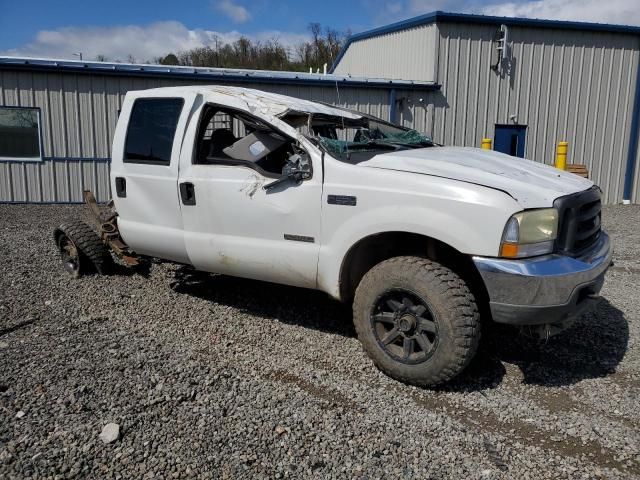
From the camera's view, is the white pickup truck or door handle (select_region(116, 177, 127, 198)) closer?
the white pickup truck

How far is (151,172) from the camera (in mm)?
4922

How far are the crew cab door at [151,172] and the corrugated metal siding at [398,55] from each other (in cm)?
1024

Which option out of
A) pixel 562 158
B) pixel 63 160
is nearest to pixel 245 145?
pixel 562 158

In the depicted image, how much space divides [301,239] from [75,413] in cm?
183

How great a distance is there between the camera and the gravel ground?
2.86 meters

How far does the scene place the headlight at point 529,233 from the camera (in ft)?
10.6

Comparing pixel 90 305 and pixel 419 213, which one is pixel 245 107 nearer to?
pixel 419 213


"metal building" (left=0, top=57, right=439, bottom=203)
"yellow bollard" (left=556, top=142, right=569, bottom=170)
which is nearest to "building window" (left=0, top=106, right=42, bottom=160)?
"metal building" (left=0, top=57, right=439, bottom=203)

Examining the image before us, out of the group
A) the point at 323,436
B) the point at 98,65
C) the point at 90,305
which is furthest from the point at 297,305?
the point at 98,65

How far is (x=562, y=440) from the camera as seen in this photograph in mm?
3098

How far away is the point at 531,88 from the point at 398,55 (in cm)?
366

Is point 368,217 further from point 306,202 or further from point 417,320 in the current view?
point 417,320

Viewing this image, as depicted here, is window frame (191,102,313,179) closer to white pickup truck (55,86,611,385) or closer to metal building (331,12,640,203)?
white pickup truck (55,86,611,385)

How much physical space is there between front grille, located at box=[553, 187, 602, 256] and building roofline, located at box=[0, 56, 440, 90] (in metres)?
8.54
